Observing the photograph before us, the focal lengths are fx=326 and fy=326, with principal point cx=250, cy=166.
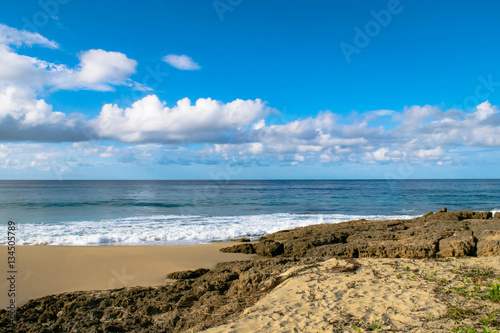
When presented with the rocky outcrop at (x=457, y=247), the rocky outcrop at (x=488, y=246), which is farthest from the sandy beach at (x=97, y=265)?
the rocky outcrop at (x=488, y=246)

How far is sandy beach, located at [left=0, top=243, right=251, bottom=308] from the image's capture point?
764 cm

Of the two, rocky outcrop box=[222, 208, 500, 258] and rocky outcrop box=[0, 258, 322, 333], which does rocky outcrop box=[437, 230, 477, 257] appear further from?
rocky outcrop box=[0, 258, 322, 333]

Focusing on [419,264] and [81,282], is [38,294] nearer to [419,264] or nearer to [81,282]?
[81,282]

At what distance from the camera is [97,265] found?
9.44 m

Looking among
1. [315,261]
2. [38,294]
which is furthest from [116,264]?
[315,261]

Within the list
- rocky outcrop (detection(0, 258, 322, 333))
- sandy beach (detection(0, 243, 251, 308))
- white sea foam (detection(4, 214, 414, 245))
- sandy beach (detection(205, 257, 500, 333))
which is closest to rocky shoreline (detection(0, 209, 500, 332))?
rocky outcrop (detection(0, 258, 322, 333))

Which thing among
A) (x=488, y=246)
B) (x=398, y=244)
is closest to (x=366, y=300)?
(x=398, y=244)

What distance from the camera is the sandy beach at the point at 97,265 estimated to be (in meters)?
7.64

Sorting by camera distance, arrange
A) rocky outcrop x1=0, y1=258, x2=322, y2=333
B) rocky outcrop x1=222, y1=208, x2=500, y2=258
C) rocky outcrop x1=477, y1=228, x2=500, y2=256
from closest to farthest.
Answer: rocky outcrop x1=0, y1=258, x2=322, y2=333 < rocky outcrop x1=477, y1=228, x2=500, y2=256 < rocky outcrop x1=222, y1=208, x2=500, y2=258

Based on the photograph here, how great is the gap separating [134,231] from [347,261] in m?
12.2

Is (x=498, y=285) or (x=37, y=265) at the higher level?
(x=498, y=285)

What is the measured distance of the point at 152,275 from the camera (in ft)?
27.7

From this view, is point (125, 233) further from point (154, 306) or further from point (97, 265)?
point (154, 306)

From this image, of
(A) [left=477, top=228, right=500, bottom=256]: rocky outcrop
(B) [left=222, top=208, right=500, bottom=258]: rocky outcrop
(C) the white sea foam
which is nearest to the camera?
(A) [left=477, top=228, right=500, bottom=256]: rocky outcrop
